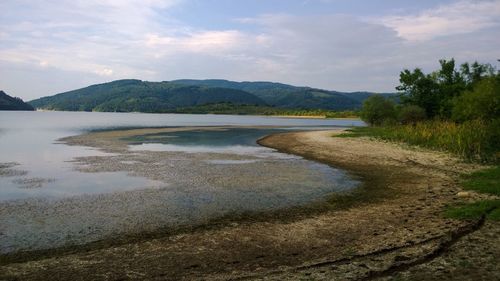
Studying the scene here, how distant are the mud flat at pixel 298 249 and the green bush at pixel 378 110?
61.5m

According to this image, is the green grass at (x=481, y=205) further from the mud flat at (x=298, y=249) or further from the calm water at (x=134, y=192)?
the calm water at (x=134, y=192)

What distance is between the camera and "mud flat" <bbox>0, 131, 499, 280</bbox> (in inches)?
377

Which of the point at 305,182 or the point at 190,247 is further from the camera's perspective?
the point at 305,182

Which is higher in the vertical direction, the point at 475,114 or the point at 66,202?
the point at 475,114

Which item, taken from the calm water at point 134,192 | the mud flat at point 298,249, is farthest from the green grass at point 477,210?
the calm water at point 134,192

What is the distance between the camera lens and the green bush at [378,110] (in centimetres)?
7672

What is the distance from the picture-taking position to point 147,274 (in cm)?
972

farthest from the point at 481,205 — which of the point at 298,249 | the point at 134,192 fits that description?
the point at 134,192

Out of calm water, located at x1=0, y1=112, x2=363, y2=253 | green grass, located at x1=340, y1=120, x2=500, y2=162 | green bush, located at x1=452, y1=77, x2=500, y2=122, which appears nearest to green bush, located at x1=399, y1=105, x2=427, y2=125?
green bush, located at x1=452, y1=77, x2=500, y2=122

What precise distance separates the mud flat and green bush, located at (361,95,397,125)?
6153 cm

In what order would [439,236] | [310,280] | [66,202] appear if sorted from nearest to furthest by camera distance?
[310,280] → [439,236] → [66,202]

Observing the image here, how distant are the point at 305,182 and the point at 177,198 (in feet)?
26.3

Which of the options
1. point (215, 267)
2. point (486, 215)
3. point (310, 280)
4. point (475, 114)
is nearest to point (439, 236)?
point (486, 215)

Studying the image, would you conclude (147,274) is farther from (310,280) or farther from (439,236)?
(439,236)
